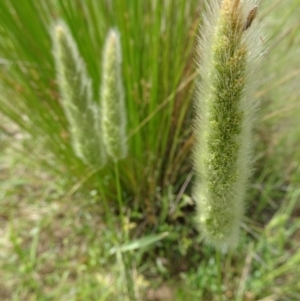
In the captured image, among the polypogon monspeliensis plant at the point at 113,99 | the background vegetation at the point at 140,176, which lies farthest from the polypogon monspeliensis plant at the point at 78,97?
the background vegetation at the point at 140,176

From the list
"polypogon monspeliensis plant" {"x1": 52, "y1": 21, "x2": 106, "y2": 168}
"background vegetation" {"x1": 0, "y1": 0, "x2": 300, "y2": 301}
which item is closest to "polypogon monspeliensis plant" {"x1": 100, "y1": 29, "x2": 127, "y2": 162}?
"polypogon monspeliensis plant" {"x1": 52, "y1": 21, "x2": 106, "y2": 168}

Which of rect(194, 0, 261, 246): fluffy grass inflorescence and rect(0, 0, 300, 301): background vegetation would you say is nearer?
rect(194, 0, 261, 246): fluffy grass inflorescence

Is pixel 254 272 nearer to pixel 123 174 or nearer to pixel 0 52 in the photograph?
pixel 123 174

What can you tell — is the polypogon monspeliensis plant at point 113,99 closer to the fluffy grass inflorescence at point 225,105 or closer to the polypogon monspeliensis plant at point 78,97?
the polypogon monspeliensis plant at point 78,97

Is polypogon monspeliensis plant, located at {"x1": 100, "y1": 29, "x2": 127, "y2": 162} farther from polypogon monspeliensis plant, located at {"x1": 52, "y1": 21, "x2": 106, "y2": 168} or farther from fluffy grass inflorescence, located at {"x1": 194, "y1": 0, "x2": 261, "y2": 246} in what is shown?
fluffy grass inflorescence, located at {"x1": 194, "y1": 0, "x2": 261, "y2": 246}

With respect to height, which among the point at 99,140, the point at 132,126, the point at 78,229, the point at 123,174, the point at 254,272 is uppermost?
the point at 99,140

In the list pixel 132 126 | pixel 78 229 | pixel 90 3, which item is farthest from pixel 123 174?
pixel 90 3
